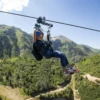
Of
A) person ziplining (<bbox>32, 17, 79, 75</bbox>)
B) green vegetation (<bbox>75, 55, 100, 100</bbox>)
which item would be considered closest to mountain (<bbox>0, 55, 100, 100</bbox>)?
green vegetation (<bbox>75, 55, 100, 100</bbox>)

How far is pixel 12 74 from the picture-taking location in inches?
3693

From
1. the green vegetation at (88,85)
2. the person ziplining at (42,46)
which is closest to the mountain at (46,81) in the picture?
the green vegetation at (88,85)

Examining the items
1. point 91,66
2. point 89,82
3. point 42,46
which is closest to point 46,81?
point 89,82

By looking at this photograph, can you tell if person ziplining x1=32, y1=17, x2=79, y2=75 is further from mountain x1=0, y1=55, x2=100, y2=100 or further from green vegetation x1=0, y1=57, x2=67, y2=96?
green vegetation x1=0, y1=57, x2=67, y2=96

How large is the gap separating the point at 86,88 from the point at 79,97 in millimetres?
6068

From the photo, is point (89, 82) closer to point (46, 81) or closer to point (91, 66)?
point (46, 81)

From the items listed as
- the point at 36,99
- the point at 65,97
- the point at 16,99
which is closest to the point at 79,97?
the point at 65,97

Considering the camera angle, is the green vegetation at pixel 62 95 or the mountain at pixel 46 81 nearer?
the green vegetation at pixel 62 95

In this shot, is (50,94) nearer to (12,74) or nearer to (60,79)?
(60,79)

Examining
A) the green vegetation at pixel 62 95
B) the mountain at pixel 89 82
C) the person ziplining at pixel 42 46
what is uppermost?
the person ziplining at pixel 42 46

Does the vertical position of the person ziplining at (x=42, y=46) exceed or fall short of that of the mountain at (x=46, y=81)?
it exceeds it

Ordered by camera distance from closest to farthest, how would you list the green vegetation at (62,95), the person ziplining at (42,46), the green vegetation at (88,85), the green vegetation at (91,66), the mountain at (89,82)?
1. the person ziplining at (42,46)
2. the green vegetation at (62,95)
3. the green vegetation at (88,85)
4. the mountain at (89,82)
5. the green vegetation at (91,66)

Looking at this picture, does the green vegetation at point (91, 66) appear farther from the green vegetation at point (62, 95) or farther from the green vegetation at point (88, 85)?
the green vegetation at point (62, 95)

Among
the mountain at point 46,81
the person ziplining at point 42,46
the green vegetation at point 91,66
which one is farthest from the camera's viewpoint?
the green vegetation at point 91,66
